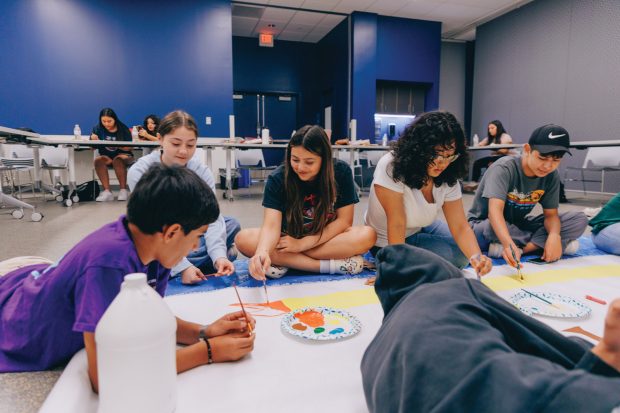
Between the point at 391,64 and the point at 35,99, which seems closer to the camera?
the point at 35,99

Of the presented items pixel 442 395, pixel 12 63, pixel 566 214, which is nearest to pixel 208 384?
pixel 442 395

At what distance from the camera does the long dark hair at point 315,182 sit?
1551 millimetres

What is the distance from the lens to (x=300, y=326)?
3.76ft

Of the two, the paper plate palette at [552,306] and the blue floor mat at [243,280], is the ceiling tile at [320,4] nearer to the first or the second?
the blue floor mat at [243,280]

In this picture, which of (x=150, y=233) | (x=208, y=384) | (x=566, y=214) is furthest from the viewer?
(x=566, y=214)

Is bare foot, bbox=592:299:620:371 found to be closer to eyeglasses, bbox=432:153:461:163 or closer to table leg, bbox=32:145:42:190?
eyeglasses, bbox=432:153:461:163

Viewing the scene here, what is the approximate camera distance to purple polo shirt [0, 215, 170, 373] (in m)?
0.71

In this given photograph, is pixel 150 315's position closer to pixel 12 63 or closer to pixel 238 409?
pixel 238 409

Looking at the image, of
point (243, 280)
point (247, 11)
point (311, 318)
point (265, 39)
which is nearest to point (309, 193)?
point (243, 280)

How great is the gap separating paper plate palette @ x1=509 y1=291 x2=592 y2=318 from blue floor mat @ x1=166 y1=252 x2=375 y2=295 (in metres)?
0.64

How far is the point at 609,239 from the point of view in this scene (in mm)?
2096

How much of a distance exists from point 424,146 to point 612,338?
114cm

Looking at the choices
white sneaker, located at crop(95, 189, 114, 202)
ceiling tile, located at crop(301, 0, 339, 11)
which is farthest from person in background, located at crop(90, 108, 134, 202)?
ceiling tile, located at crop(301, 0, 339, 11)

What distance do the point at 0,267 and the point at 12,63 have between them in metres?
6.19
